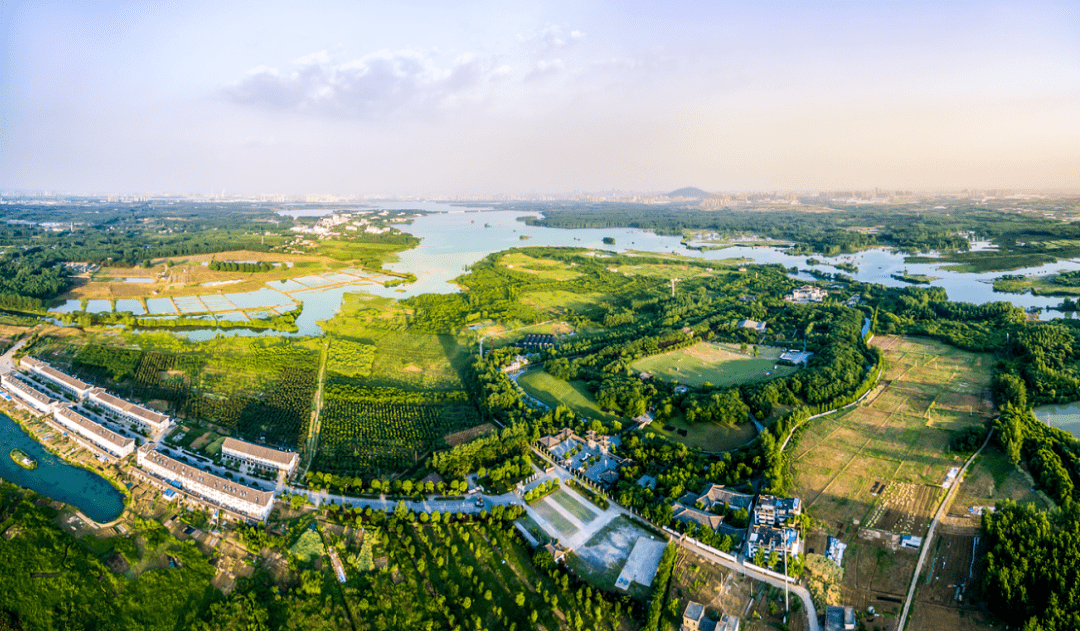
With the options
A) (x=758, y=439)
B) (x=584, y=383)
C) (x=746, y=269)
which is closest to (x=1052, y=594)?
(x=758, y=439)

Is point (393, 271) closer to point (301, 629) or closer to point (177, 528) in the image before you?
point (177, 528)

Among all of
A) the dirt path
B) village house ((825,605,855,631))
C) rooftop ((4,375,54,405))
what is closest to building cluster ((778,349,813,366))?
village house ((825,605,855,631))

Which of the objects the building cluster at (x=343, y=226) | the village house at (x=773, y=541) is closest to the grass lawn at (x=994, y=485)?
the village house at (x=773, y=541)

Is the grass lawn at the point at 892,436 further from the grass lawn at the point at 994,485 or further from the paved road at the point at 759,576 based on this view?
the paved road at the point at 759,576

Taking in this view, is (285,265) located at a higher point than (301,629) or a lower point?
higher

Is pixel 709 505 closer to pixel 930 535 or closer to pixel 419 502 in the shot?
pixel 930 535

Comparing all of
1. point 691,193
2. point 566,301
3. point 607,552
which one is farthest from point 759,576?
point 691,193

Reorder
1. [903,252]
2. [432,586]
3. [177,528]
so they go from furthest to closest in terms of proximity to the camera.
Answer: [903,252], [177,528], [432,586]
